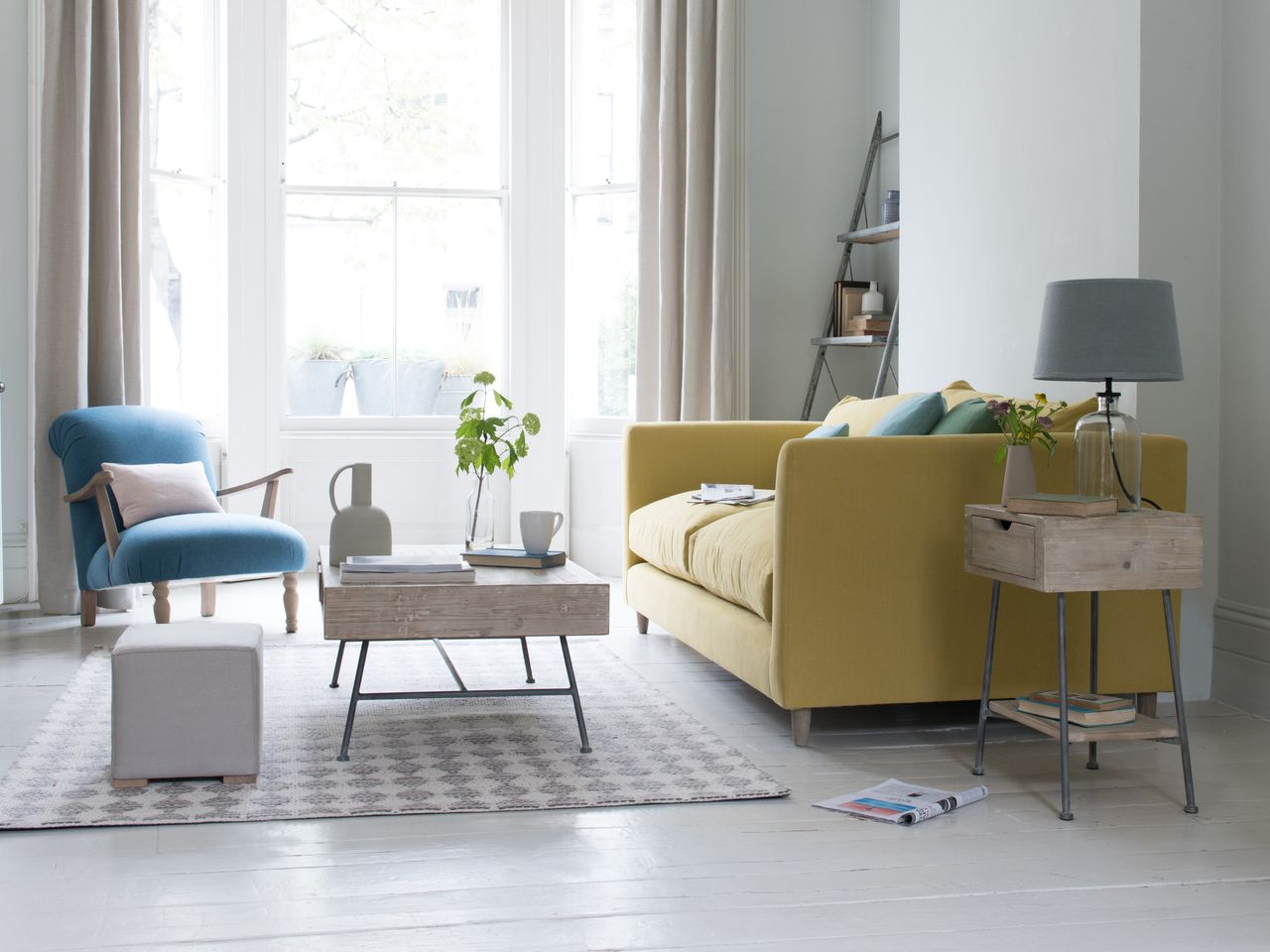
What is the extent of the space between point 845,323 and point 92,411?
314 cm

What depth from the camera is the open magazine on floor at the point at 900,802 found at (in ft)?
8.46

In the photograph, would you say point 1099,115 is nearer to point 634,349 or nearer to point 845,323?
point 845,323

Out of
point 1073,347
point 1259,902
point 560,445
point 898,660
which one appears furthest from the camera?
point 560,445

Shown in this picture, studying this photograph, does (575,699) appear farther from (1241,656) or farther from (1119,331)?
(1241,656)

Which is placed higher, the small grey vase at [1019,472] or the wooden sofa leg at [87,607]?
the small grey vase at [1019,472]

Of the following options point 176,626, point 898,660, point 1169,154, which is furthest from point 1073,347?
point 176,626

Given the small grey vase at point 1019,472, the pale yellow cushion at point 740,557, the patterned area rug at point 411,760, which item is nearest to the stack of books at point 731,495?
the pale yellow cushion at point 740,557

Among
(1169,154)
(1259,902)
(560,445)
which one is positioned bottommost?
(1259,902)

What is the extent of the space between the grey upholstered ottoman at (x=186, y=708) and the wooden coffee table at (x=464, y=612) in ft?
0.76

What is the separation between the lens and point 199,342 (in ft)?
20.1

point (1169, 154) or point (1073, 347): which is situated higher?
point (1169, 154)

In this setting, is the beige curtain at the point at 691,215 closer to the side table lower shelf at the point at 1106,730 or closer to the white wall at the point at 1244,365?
the white wall at the point at 1244,365

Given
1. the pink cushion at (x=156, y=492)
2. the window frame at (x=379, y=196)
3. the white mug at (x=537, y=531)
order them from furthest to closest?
1. the window frame at (x=379, y=196)
2. the pink cushion at (x=156, y=492)
3. the white mug at (x=537, y=531)

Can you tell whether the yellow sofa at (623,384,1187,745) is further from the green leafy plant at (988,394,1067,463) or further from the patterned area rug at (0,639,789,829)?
the patterned area rug at (0,639,789,829)
